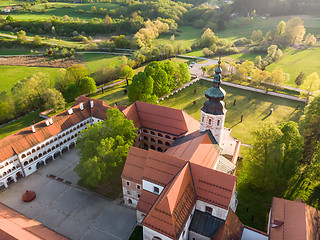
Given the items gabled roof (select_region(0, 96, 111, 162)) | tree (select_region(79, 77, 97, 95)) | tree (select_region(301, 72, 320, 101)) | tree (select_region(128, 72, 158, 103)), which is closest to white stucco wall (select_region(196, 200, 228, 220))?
gabled roof (select_region(0, 96, 111, 162))

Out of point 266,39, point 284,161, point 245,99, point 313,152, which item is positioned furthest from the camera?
point 266,39

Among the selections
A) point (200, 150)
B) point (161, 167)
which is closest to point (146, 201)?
point (161, 167)

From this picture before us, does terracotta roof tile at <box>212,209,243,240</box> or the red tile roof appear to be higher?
the red tile roof

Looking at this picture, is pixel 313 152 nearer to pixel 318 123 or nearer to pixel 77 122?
pixel 318 123

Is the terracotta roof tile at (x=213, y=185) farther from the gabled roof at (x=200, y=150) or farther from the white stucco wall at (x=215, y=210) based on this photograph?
the gabled roof at (x=200, y=150)

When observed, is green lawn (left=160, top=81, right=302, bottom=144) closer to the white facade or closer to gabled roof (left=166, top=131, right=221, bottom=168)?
the white facade

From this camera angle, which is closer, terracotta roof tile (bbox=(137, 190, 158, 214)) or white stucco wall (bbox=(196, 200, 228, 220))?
white stucco wall (bbox=(196, 200, 228, 220))

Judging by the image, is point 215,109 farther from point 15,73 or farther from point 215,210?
point 15,73

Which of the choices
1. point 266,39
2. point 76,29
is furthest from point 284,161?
point 76,29
